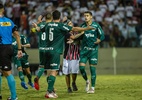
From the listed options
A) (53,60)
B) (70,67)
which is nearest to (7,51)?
(53,60)

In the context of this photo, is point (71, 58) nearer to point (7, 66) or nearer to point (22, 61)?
point (22, 61)

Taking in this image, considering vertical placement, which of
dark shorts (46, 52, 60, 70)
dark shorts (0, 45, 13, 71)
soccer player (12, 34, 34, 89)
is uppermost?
dark shorts (0, 45, 13, 71)

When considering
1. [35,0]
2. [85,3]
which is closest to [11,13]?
[35,0]

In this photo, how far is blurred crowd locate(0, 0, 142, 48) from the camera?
24.3 meters

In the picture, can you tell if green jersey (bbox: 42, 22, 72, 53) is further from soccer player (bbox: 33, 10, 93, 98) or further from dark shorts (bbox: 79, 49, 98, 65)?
dark shorts (bbox: 79, 49, 98, 65)

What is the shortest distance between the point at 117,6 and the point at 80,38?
43.4ft

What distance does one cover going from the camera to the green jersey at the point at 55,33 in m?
12.1

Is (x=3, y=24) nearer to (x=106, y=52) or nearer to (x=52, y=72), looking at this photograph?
(x=52, y=72)

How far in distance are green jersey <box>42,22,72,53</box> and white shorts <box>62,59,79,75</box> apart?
6.72 feet

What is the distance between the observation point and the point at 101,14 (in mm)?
26047

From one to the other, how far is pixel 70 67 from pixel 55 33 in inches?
92.4

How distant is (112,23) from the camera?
81.1 ft

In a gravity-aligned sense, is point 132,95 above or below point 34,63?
above

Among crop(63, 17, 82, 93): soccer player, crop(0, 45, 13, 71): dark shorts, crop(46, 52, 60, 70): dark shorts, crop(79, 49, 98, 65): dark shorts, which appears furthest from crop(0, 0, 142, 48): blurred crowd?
crop(0, 45, 13, 71): dark shorts
